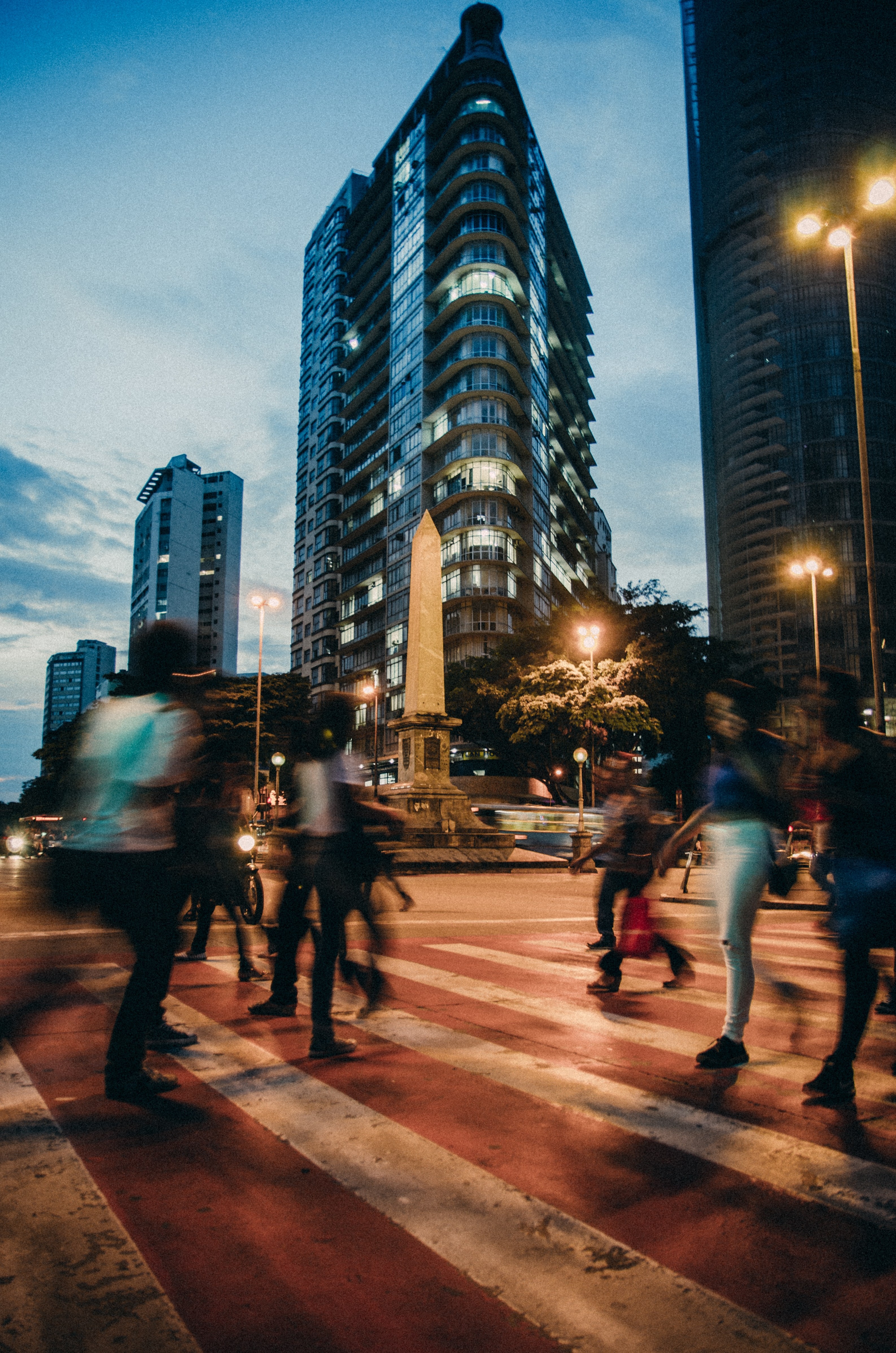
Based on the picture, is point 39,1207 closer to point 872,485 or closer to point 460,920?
point 460,920

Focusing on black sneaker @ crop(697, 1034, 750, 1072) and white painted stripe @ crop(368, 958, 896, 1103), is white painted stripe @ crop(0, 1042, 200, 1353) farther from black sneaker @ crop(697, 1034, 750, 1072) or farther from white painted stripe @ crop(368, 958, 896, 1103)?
white painted stripe @ crop(368, 958, 896, 1103)

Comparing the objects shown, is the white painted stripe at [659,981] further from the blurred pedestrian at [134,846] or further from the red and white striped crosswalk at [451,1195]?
the blurred pedestrian at [134,846]

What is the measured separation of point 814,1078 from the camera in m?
3.69

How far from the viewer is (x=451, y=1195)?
106 inches

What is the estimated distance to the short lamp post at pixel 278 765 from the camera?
123 ft

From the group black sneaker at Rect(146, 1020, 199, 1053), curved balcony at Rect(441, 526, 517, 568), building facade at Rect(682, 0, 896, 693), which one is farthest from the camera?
building facade at Rect(682, 0, 896, 693)

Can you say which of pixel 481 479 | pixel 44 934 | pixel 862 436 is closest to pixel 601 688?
pixel 862 436

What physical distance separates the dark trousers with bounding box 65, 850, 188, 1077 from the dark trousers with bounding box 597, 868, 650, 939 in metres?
3.58

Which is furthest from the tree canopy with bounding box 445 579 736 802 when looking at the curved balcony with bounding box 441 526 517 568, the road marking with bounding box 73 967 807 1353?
the road marking with bounding box 73 967 807 1353

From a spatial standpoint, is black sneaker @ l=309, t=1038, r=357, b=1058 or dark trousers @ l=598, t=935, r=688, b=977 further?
dark trousers @ l=598, t=935, r=688, b=977

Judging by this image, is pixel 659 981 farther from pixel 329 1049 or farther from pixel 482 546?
pixel 482 546

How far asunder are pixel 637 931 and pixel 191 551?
154 meters

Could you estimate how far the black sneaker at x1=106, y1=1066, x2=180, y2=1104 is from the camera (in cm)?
358

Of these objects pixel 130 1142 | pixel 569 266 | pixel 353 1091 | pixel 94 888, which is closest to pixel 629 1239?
pixel 353 1091
